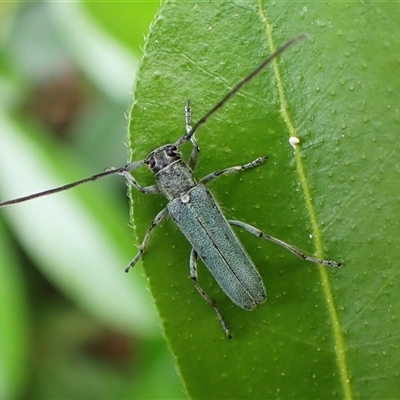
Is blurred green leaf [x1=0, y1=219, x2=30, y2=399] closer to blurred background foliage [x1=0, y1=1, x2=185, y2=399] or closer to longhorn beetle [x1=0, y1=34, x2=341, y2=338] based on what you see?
blurred background foliage [x1=0, y1=1, x2=185, y2=399]

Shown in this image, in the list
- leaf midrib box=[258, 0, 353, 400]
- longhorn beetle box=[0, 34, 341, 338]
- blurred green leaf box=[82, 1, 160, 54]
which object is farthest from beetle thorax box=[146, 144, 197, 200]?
blurred green leaf box=[82, 1, 160, 54]

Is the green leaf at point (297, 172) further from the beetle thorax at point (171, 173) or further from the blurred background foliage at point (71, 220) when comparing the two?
the blurred background foliage at point (71, 220)

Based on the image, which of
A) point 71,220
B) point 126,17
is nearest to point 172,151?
point 126,17

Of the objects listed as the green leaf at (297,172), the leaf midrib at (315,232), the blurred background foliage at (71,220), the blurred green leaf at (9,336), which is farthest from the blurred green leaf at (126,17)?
the blurred green leaf at (9,336)

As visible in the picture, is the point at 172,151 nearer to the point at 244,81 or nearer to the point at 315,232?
the point at 244,81

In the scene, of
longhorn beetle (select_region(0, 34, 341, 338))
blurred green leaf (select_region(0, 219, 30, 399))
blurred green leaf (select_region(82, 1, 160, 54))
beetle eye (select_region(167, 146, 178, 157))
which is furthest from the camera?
blurred green leaf (select_region(0, 219, 30, 399))

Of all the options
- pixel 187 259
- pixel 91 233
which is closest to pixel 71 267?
pixel 91 233
